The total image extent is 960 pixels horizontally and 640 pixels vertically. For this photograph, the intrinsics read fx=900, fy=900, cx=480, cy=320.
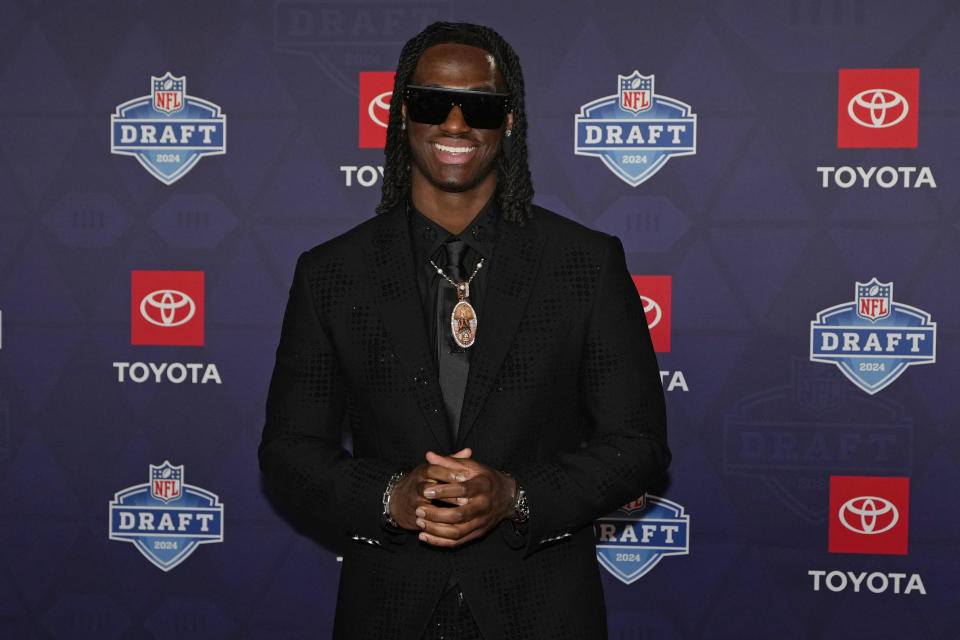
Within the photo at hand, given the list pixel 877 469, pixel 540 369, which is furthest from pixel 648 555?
pixel 540 369

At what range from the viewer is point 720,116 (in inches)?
115

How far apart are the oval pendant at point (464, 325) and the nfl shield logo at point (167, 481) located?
1.87 m

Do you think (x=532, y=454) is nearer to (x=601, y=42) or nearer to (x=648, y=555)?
(x=648, y=555)

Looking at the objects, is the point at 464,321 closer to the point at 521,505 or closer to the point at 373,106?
the point at 521,505

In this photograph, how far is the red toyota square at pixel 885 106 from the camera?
2863 mm

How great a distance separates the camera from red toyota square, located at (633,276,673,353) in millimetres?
2957

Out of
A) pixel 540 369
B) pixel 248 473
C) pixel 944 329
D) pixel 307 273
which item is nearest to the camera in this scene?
pixel 540 369

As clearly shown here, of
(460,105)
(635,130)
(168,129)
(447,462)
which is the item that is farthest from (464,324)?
(168,129)

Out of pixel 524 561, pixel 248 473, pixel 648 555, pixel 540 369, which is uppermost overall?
pixel 540 369

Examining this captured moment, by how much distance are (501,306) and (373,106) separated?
63.7 inches

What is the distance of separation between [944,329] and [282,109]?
7.49 ft

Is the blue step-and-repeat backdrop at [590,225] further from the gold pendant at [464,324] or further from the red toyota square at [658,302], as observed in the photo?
the gold pendant at [464,324]

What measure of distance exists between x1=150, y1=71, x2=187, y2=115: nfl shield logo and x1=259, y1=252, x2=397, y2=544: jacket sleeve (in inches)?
64.4

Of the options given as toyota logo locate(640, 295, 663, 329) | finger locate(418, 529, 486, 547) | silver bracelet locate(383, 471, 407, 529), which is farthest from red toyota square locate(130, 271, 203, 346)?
finger locate(418, 529, 486, 547)
